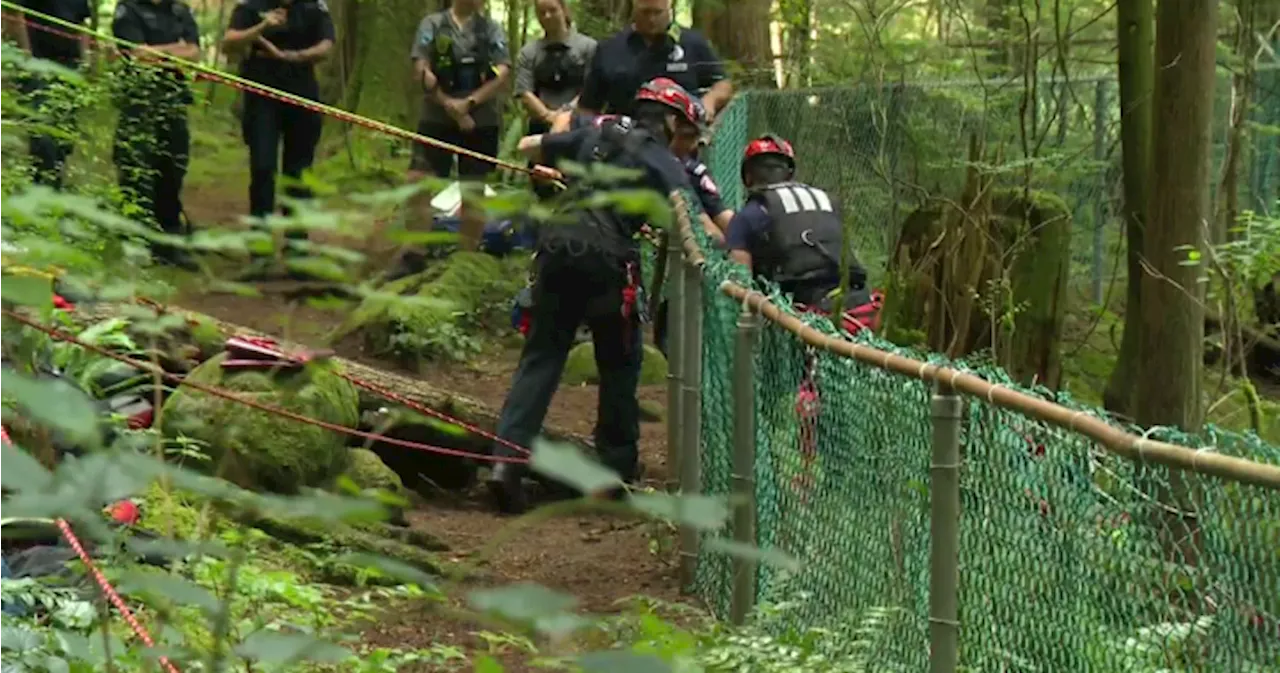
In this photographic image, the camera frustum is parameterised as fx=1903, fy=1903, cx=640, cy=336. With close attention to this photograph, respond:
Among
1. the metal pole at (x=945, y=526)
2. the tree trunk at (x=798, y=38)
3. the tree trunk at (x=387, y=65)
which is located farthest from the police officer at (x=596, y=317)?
the tree trunk at (x=387, y=65)

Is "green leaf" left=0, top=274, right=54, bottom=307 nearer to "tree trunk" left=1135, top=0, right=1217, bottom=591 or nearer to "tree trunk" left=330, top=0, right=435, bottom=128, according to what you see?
"tree trunk" left=1135, top=0, right=1217, bottom=591

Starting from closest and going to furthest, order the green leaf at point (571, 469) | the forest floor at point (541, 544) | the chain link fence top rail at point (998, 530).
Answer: the green leaf at point (571, 469)
the chain link fence top rail at point (998, 530)
the forest floor at point (541, 544)

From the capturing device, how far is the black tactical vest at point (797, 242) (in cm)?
750

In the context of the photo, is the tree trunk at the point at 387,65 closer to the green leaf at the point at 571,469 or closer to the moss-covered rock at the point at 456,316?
the moss-covered rock at the point at 456,316

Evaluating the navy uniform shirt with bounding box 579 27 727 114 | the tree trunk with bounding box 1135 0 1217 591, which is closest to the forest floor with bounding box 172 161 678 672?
the navy uniform shirt with bounding box 579 27 727 114

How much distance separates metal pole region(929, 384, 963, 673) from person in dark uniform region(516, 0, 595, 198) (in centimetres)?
670

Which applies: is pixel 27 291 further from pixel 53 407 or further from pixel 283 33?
pixel 283 33

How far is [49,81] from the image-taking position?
7125 mm

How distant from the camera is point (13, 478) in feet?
5.33

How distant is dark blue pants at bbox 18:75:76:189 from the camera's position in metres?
6.75

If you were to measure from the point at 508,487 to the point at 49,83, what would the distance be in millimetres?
2437

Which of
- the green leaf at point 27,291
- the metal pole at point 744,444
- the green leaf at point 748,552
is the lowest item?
the metal pole at point 744,444

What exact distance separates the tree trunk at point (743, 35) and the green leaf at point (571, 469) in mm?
11894

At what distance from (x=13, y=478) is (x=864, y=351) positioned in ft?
9.96
